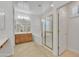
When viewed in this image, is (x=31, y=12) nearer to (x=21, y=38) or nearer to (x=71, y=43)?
(x=21, y=38)

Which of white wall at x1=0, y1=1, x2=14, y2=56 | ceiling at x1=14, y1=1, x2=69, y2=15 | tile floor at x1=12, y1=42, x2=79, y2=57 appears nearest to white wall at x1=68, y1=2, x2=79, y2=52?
tile floor at x1=12, y1=42, x2=79, y2=57

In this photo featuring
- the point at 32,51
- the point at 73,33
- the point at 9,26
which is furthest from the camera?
the point at 73,33

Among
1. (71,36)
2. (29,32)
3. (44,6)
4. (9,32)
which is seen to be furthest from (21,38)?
(71,36)

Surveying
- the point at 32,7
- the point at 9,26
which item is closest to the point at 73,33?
the point at 32,7

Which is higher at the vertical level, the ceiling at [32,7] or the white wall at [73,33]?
the ceiling at [32,7]

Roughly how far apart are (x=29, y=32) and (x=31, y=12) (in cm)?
94

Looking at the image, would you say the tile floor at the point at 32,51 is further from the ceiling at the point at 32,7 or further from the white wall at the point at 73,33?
the ceiling at the point at 32,7

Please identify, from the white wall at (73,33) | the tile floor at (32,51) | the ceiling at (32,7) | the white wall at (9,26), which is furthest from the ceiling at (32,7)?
the tile floor at (32,51)

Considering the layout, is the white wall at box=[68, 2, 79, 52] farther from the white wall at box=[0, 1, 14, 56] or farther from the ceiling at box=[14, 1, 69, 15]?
the white wall at box=[0, 1, 14, 56]

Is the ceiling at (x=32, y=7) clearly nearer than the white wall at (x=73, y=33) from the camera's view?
Yes

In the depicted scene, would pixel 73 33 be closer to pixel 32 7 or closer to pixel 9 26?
pixel 32 7

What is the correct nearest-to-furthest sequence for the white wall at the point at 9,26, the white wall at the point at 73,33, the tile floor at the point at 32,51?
1. the white wall at the point at 9,26
2. the tile floor at the point at 32,51
3. the white wall at the point at 73,33

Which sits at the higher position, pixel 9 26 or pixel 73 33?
pixel 9 26

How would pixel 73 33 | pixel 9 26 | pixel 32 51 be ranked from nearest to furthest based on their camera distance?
pixel 9 26
pixel 32 51
pixel 73 33
